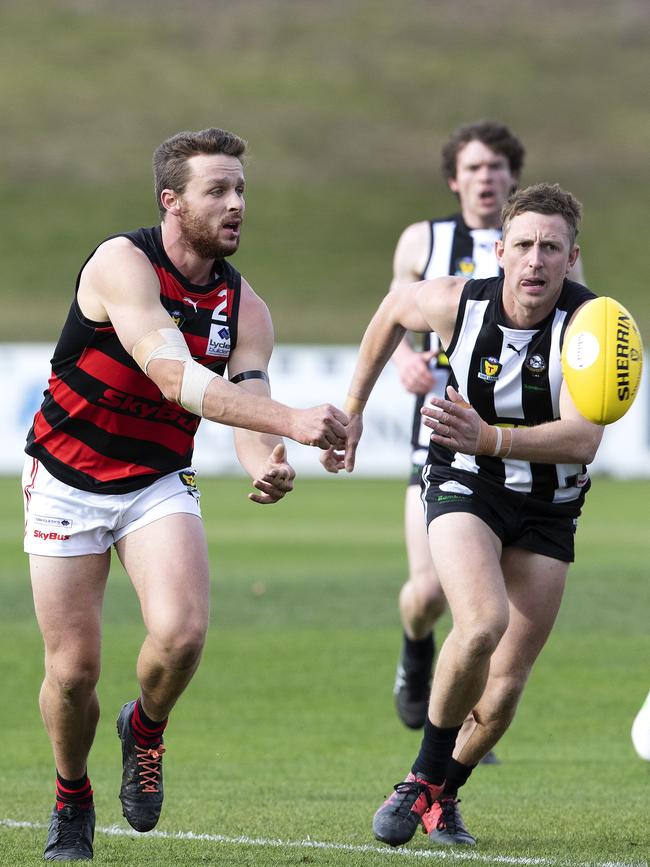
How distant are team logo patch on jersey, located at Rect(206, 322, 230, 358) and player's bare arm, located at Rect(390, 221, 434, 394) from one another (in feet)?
7.86

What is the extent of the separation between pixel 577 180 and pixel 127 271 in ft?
195

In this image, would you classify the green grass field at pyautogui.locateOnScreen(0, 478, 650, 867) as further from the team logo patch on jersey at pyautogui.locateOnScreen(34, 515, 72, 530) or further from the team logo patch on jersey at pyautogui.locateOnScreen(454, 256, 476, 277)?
the team logo patch on jersey at pyautogui.locateOnScreen(454, 256, 476, 277)

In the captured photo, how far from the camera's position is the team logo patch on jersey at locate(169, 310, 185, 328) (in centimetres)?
616

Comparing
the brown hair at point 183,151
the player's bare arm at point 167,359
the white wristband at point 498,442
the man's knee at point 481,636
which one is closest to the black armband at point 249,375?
the player's bare arm at point 167,359

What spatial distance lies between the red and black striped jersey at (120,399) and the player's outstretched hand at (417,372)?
2369 millimetres

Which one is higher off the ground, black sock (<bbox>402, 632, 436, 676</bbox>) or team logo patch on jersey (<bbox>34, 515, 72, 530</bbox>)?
team logo patch on jersey (<bbox>34, 515, 72, 530</bbox>)

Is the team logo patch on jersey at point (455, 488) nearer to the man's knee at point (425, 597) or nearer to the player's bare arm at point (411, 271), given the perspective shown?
the player's bare arm at point (411, 271)

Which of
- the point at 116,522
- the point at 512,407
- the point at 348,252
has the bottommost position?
the point at 348,252

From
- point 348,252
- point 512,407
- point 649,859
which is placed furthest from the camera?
point 348,252

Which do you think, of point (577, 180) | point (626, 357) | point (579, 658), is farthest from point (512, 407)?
point (577, 180)

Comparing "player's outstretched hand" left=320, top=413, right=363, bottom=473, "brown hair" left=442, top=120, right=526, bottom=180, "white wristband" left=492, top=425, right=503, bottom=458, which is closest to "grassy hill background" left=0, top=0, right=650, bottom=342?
"brown hair" left=442, top=120, right=526, bottom=180

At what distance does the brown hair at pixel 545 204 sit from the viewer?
630 centimetres

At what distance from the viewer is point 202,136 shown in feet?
20.4

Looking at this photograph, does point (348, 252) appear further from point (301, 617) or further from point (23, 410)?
point (301, 617)
